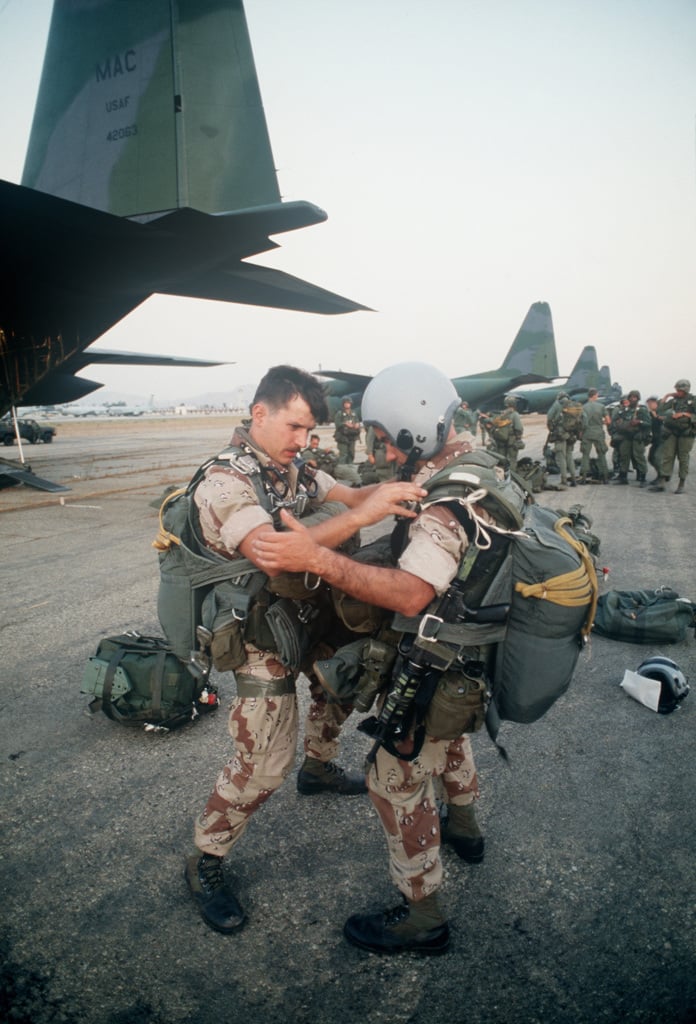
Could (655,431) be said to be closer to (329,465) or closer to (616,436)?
(616,436)

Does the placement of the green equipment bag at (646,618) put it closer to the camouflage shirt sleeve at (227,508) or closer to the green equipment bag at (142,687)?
the green equipment bag at (142,687)

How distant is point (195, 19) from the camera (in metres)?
8.62

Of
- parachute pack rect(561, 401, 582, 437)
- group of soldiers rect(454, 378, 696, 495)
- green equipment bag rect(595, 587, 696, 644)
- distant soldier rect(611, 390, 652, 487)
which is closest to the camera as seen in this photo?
green equipment bag rect(595, 587, 696, 644)

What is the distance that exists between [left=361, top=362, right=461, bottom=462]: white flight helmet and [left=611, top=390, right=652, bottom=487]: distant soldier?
12.4 metres

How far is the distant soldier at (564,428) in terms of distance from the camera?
13220mm

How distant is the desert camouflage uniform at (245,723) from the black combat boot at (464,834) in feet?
2.87

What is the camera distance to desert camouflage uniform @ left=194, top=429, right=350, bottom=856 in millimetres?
2152

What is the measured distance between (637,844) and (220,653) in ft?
7.10

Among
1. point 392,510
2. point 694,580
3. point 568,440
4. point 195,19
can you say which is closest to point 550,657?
point 392,510

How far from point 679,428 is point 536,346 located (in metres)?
23.9

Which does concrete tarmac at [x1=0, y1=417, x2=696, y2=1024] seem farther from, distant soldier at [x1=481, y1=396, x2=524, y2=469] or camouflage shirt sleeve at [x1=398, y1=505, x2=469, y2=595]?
distant soldier at [x1=481, y1=396, x2=524, y2=469]

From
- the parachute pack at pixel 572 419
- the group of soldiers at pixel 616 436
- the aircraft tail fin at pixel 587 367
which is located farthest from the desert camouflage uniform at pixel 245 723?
the aircraft tail fin at pixel 587 367

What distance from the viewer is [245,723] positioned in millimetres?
2213

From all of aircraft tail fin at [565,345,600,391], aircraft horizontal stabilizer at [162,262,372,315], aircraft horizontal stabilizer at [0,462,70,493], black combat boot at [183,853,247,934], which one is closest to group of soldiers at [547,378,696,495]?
aircraft horizontal stabilizer at [162,262,372,315]
